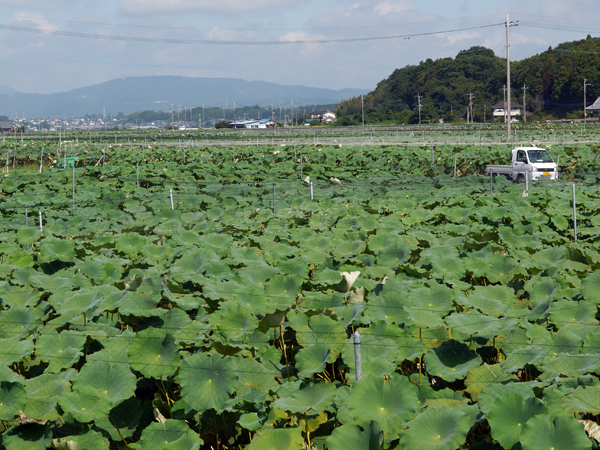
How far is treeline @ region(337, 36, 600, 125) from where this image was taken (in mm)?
74875

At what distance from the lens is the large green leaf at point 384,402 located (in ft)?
8.11

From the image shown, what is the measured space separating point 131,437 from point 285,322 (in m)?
1.31

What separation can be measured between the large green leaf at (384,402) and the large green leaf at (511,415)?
344 mm

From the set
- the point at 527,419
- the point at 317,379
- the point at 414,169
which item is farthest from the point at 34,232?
the point at 414,169

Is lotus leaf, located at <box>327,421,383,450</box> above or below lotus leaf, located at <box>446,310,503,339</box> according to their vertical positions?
below

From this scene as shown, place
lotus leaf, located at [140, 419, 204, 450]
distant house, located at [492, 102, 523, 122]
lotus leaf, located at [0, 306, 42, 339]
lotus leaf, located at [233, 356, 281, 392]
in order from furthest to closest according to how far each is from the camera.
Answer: distant house, located at [492, 102, 523, 122] < lotus leaf, located at [0, 306, 42, 339] < lotus leaf, located at [233, 356, 281, 392] < lotus leaf, located at [140, 419, 204, 450]

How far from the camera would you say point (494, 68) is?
93875mm

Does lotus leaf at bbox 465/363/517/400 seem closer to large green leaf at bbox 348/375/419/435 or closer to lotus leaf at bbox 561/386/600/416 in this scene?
lotus leaf at bbox 561/386/600/416

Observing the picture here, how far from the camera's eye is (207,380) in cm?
288

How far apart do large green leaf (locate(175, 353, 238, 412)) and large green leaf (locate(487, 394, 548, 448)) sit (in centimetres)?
126

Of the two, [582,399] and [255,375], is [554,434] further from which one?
[255,375]

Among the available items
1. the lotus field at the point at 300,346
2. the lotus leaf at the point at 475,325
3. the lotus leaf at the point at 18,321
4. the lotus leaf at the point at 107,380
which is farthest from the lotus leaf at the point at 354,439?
the lotus leaf at the point at 18,321

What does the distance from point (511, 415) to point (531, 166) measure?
56.0 feet

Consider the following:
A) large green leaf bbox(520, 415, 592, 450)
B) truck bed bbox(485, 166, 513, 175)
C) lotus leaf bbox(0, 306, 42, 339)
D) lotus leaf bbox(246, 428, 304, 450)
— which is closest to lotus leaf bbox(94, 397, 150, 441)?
lotus leaf bbox(246, 428, 304, 450)
